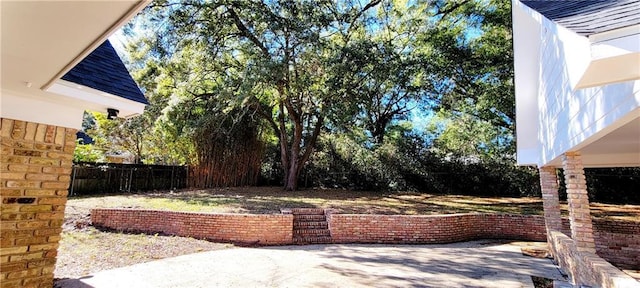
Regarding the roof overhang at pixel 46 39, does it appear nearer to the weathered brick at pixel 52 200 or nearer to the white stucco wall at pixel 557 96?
the weathered brick at pixel 52 200

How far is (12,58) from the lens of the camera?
1758 millimetres

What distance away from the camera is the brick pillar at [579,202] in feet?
15.1

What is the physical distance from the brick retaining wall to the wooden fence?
450 centimetres

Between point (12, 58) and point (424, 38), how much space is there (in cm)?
1107

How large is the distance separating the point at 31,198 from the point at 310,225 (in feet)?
20.1

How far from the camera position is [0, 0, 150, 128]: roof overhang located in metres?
1.28

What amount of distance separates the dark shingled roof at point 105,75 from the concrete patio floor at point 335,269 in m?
2.56

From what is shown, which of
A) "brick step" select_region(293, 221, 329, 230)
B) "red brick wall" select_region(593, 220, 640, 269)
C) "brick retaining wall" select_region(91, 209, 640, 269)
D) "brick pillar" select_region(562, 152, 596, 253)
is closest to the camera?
"brick pillar" select_region(562, 152, 596, 253)

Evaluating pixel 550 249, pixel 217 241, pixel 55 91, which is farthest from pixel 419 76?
pixel 55 91

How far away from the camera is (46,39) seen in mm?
1504

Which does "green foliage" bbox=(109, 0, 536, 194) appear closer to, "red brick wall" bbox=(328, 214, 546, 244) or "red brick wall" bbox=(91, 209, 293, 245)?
"red brick wall" bbox=(91, 209, 293, 245)

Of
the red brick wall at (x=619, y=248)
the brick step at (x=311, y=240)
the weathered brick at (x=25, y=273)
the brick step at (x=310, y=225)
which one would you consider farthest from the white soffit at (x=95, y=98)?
the red brick wall at (x=619, y=248)

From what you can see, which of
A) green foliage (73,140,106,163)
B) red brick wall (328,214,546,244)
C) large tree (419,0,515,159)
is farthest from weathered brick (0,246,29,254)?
green foliage (73,140,106,163)

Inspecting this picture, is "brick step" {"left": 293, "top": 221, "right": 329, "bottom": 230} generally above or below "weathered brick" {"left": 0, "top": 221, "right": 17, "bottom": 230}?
below
